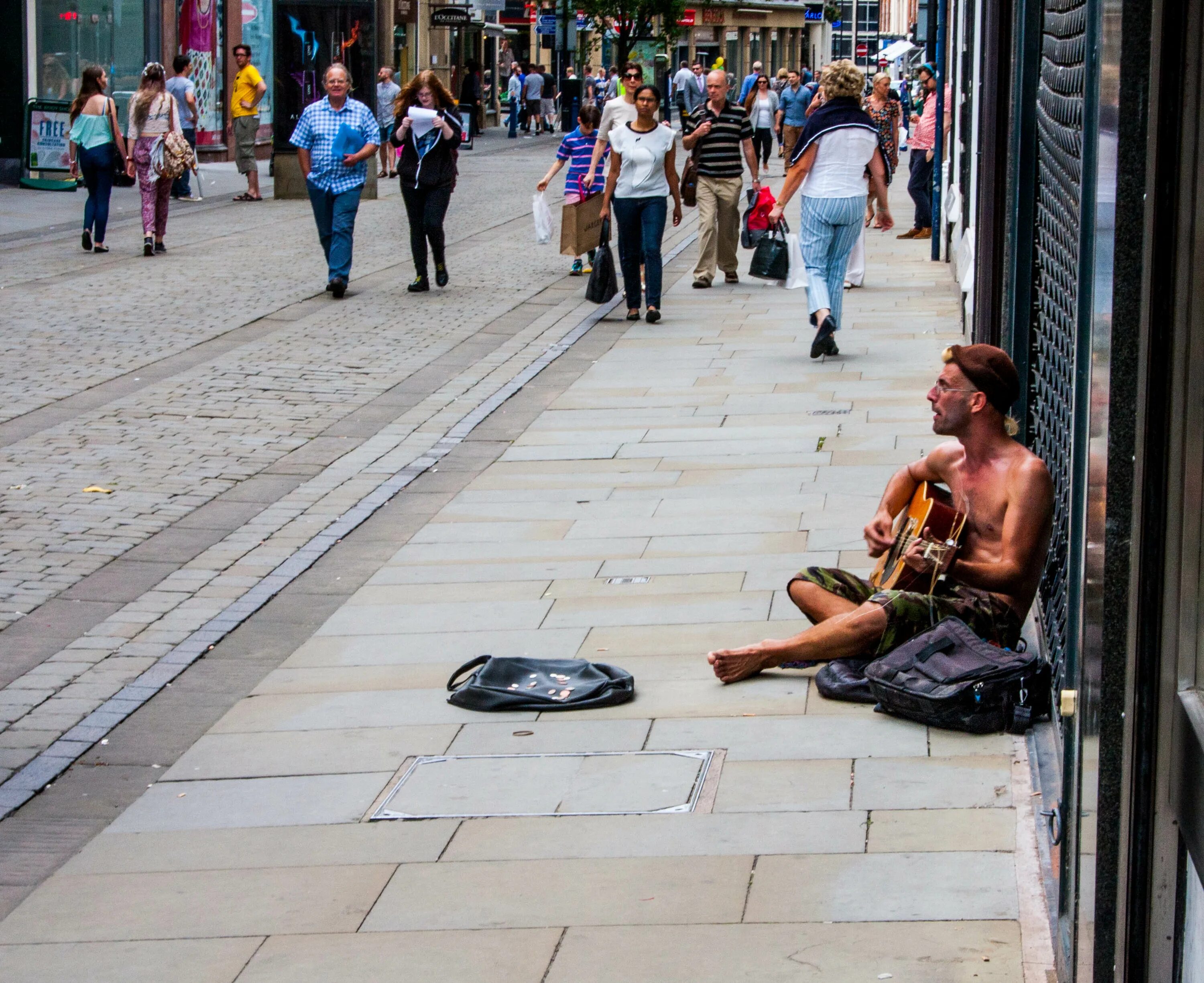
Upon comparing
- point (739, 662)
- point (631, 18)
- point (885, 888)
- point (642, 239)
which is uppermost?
point (631, 18)

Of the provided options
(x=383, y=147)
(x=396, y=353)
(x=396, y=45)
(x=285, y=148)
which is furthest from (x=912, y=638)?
(x=396, y=45)

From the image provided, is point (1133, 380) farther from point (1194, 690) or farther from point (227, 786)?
point (227, 786)

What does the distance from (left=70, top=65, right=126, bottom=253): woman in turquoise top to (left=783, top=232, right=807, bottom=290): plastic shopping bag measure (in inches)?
324

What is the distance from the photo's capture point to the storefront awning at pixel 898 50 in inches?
1699

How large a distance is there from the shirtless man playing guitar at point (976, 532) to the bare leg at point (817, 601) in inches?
8.2

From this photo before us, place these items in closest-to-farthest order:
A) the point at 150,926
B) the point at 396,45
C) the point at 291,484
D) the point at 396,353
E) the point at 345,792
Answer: the point at 150,926 < the point at 345,792 < the point at 291,484 < the point at 396,353 < the point at 396,45

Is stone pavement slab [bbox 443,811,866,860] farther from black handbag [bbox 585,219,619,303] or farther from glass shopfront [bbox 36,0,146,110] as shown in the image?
glass shopfront [bbox 36,0,146,110]

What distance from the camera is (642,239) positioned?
43.5 feet

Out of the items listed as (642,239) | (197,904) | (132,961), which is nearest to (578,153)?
(642,239)

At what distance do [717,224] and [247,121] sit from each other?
11027mm

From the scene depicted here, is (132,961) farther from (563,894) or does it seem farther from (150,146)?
(150,146)

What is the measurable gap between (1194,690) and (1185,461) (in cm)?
23

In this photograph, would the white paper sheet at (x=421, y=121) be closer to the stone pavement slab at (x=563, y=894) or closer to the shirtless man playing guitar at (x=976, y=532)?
the shirtless man playing guitar at (x=976, y=532)

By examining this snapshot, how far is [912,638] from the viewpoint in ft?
16.9
